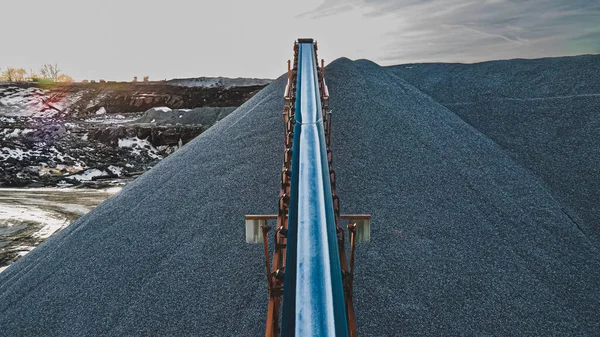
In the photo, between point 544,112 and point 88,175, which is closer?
point 544,112

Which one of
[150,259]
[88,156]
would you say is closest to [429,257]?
[150,259]

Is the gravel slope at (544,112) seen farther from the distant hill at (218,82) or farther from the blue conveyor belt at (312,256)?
the distant hill at (218,82)

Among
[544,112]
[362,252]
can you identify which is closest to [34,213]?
[362,252]

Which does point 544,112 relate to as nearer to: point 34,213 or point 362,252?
point 362,252

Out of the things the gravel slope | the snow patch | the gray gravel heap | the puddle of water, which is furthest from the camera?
the snow patch

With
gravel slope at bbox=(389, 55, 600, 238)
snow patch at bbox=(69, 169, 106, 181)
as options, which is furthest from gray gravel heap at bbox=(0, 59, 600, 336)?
snow patch at bbox=(69, 169, 106, 181)

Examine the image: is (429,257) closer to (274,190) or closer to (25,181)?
(274,190)

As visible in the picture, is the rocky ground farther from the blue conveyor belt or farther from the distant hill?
the blue conveyor belt
